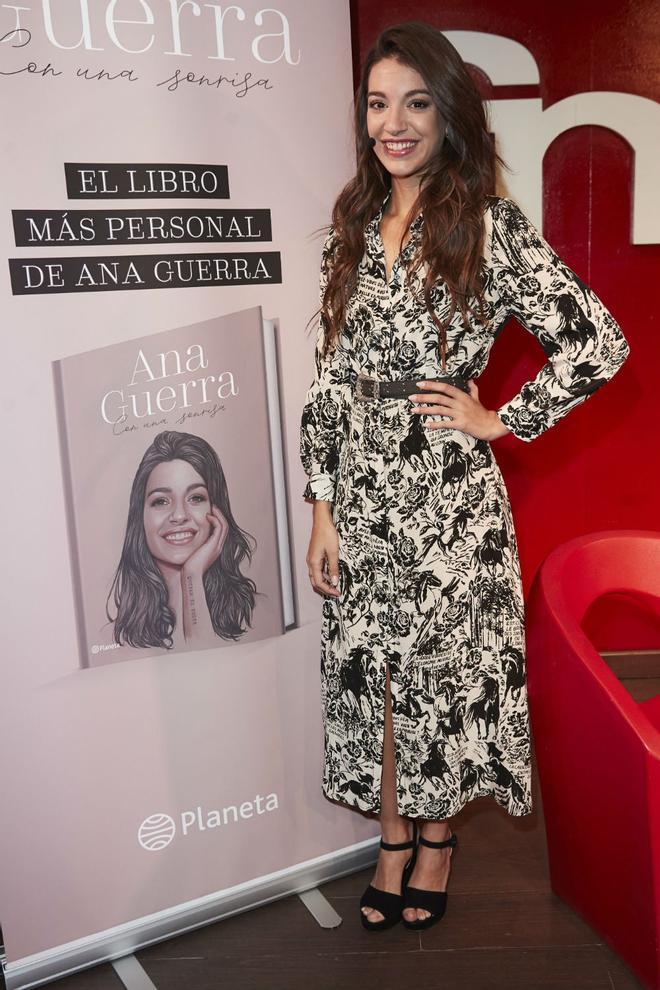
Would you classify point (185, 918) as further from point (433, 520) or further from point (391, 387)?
point (391, 387)

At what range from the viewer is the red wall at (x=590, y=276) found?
9.73ft

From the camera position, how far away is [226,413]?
2.09m

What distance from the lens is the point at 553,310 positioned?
1.93 m

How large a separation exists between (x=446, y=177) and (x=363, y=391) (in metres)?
0.46

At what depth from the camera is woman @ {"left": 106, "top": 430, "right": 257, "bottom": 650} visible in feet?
6.68

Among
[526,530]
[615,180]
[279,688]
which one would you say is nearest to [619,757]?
[279,688]

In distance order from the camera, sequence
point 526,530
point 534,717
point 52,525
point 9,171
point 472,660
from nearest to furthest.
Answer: point 9,171
point 52,525
point 472,660
point 534,717
point 526,530

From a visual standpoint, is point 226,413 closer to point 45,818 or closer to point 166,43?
point 166,43

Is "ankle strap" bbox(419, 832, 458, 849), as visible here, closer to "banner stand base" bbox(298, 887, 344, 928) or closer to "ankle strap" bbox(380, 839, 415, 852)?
"ankle strap" bbox(380, 839, 415, 852)

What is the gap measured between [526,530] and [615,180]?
46.7 inches

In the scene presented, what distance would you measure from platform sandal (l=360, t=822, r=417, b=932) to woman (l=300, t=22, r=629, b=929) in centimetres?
3

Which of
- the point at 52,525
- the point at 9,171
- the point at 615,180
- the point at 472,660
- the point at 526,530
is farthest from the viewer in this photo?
the point at 526,530

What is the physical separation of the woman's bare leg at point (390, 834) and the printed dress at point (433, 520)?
0.06 m

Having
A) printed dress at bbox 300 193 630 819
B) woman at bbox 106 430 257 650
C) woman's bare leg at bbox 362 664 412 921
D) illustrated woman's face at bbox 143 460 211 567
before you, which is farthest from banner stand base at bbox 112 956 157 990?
illustrated woman's face at bbox 143 460 211 567
